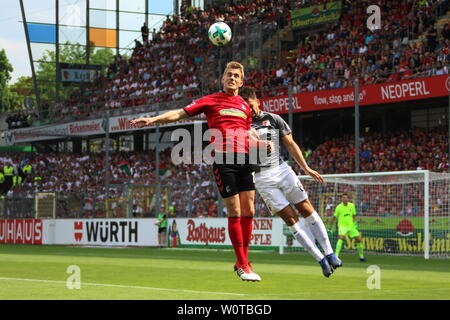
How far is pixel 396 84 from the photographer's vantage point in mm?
28297

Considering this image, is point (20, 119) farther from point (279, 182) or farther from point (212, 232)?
point (279, 182)

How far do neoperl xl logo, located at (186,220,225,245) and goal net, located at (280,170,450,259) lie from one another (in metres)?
3.05

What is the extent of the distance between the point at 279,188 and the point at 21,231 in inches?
1037

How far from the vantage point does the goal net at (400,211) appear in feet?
73.8

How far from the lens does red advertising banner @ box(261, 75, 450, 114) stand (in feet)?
88.2

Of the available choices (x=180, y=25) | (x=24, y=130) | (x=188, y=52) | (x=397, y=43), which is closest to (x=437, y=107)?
(x=397, y=43)

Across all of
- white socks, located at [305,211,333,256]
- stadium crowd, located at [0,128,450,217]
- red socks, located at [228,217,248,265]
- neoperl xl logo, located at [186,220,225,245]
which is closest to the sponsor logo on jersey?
red socks, located at [228,217,248,265]

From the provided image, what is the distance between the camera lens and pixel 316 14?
37375 millimetres

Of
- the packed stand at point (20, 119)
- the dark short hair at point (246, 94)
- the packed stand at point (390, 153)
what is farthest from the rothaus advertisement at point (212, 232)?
the packed stand at point (20, 119)

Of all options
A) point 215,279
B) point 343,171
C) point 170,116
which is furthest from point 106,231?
point 170,116

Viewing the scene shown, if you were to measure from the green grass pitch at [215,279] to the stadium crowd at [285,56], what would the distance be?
358 inches

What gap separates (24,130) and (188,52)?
10.9 m

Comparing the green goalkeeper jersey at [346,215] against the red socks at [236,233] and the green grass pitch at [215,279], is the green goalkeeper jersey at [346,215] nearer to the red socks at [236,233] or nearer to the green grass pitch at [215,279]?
the green grass pitch at [215,279]

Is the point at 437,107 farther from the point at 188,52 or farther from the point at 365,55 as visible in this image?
the point at 188,52
